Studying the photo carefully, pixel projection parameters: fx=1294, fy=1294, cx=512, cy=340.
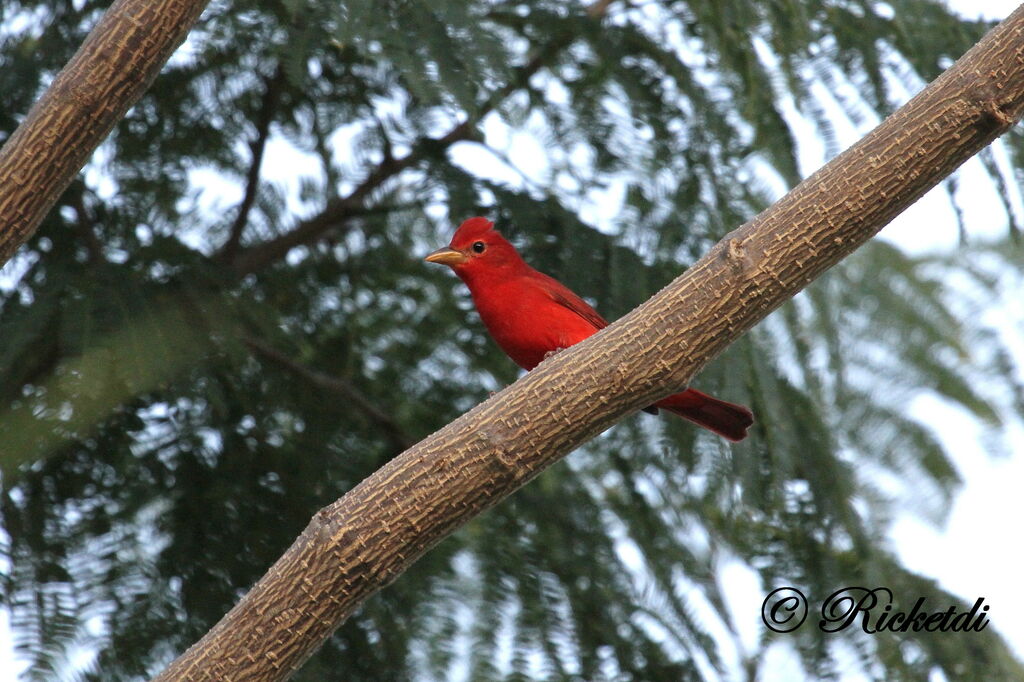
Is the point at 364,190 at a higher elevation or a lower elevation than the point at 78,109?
higher

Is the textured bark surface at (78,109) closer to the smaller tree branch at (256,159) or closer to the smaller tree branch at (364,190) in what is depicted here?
the smaller tree branch at (364,190)

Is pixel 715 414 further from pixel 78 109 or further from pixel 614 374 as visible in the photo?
pixel 78 109

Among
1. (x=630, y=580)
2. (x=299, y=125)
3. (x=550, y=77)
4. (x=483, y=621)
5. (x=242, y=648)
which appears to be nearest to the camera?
(x=242, y=648)

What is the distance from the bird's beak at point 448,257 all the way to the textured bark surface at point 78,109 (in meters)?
1.82

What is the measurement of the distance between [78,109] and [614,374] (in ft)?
4.62

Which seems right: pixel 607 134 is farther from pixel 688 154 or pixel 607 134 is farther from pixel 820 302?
pixel 820 302

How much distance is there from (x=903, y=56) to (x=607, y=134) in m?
1.00

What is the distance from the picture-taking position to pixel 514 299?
4.52 meters

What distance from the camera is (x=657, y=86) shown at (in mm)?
4477

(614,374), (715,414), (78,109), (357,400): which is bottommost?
(614,374)

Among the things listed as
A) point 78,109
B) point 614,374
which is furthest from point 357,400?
point 614,374

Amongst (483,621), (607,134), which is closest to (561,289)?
(607,134)

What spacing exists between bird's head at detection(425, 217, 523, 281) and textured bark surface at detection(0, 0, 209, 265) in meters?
1.54

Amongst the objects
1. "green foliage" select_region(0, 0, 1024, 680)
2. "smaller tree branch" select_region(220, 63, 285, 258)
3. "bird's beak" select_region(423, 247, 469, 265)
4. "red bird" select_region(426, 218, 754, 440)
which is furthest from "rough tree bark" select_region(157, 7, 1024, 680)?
"smaller tree branch" select_region(220, 63, 285, 258)
